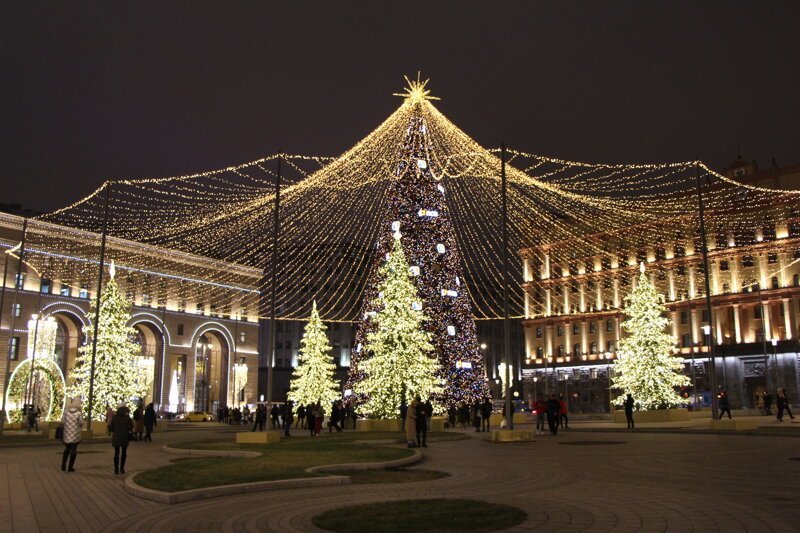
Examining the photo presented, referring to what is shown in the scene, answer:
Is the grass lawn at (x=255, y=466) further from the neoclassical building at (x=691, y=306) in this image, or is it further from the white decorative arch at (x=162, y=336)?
the white decorative arch at (x=162, y=336)

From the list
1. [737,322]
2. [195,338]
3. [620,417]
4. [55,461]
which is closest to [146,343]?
Answer: [195,338]

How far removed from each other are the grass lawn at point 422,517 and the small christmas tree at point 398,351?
24064mm

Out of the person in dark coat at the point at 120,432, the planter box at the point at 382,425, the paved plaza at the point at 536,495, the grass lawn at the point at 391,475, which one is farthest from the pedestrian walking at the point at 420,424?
the planter box at the point at 382,425

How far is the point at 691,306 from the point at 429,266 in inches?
1845

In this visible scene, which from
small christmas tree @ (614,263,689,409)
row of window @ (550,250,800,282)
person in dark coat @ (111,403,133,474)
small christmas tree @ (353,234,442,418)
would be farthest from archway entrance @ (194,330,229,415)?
person in dark coat @ (111,403,133,474)

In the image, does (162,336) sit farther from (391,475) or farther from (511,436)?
(391,475)

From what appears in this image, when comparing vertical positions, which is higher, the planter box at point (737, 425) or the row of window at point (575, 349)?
the row of window at point (575, 349)

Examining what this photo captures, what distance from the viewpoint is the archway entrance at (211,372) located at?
233ft

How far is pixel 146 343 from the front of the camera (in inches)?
2554

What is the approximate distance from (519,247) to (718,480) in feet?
262

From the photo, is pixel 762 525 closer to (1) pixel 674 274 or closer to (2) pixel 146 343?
(2) pixel 146 343

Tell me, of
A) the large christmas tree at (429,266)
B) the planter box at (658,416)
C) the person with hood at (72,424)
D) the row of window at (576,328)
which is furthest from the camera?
the row of window at (576,328)

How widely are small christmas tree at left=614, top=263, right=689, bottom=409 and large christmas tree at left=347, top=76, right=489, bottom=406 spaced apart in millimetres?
7770

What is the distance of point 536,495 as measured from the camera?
1050 centimetres
